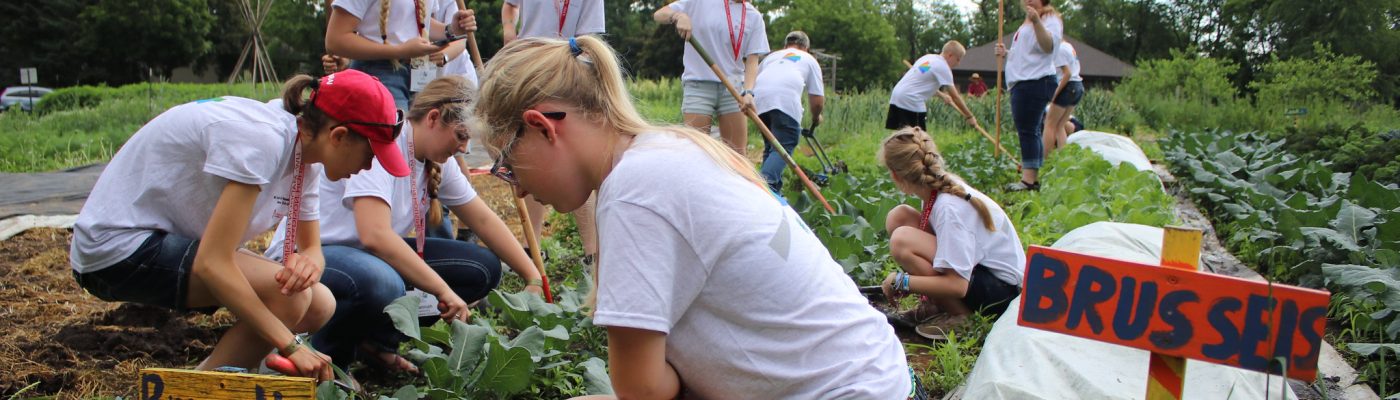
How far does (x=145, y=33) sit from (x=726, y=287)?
40.0 m

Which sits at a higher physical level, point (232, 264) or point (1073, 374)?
point (232, 264)

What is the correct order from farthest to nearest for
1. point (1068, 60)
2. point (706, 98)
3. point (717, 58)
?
1. point (1068, 60)
2. point (717, 58)
3. point (706, 98)

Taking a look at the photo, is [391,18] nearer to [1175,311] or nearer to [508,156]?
[508,156]

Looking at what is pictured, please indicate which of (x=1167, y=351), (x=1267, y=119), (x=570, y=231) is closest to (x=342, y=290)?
(x=1167, y=351)

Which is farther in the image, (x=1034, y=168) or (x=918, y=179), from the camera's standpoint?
(x=1034, y=168)

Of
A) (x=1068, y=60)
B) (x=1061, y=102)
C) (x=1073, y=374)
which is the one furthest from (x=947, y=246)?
(x=1068, y=60)

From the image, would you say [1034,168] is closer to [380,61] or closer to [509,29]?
[509,29]

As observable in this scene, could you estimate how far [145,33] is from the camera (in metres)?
35.2

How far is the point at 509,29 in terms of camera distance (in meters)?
4.64

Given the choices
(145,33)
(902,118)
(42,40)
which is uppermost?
(145,33)

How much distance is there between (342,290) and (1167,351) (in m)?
2.05

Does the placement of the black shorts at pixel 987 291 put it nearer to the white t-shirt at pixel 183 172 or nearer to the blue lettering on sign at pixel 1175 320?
the blue lettering on sign at pixel 1175 320

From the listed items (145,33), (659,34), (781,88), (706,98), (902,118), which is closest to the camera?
(706,98)

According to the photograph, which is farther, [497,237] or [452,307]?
[497,237]
